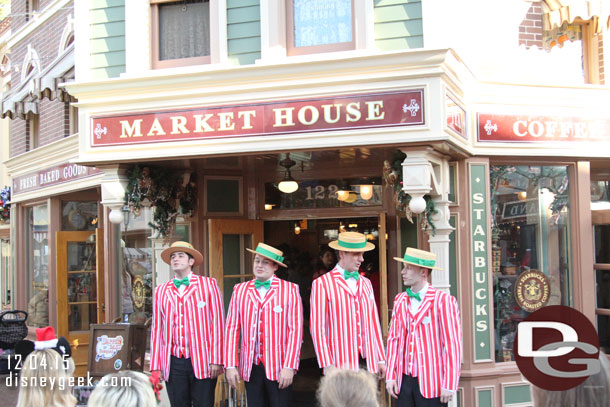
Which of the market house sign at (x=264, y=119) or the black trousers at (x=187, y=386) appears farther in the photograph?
the market house sign at (x=264, y=119)

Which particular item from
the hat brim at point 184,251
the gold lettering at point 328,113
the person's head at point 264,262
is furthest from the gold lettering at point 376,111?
the hat brim at point 184,251

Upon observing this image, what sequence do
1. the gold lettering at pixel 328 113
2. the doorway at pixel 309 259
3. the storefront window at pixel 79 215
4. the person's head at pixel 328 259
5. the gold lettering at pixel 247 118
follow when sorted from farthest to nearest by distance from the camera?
the storefront window at pixel 79 215 → the person's head at pixel 328 259 → the doorway at pixel 309 259 → the gold lettering at pixel 247 118 → the gold lettering at pixel 328 113

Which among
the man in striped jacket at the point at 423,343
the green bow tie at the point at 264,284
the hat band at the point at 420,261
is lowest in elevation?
the man in striped jacket at the point at 423,343

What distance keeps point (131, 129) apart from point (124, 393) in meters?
4.27

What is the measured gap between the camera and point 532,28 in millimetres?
7965

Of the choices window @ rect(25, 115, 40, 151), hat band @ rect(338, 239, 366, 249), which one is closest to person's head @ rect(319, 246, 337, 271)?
hat band @ rect(338, 239, 366, 249)

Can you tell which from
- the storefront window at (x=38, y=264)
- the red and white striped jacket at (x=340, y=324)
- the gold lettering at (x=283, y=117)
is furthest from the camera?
the storefront window at (x=38, y=264)

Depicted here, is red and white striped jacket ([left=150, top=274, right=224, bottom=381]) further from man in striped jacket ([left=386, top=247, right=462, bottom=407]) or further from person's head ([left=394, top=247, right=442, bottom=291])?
person's head ([left=394, top=247, right=442, bottom=291])

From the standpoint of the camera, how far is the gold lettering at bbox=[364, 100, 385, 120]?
6.60m

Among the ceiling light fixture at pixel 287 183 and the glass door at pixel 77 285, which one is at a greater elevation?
the ceiling light fixture at pixel 287 183

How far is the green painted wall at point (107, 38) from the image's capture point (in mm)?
7793

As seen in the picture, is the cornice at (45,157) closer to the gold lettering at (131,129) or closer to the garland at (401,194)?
the gold lettering at (131,129)

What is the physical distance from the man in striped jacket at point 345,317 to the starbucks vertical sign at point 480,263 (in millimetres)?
1818

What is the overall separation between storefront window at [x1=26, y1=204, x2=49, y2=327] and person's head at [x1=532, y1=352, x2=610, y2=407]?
11.1m
